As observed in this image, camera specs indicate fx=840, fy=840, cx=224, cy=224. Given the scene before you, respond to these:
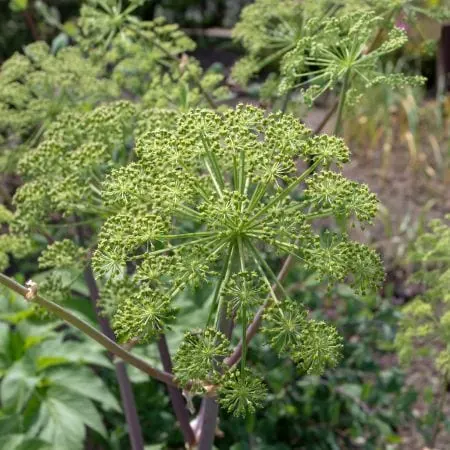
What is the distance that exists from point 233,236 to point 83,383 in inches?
68.4

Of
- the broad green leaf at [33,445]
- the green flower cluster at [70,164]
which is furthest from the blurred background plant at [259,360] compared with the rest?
the green flower cluster at [70,164]

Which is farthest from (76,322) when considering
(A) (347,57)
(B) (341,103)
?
(A) (347,57)

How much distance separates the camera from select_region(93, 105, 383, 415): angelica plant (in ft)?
5.66

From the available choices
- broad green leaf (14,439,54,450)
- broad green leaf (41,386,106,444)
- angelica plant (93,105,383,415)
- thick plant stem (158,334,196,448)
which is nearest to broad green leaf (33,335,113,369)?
broad green leaf (41,386,106,444)

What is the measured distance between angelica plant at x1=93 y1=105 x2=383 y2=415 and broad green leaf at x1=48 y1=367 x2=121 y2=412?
4.86ft

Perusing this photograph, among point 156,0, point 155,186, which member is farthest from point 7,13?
point 155,186

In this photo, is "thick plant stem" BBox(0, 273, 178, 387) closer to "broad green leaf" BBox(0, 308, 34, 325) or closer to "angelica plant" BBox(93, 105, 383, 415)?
"angelica plant" BBox(93, 105, 383, 415)

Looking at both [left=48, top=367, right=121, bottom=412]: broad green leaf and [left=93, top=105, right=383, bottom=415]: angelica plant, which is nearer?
[left=93, top=105, right=383, bottom=415]: angelica plant

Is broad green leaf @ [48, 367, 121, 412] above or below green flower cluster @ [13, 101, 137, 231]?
below

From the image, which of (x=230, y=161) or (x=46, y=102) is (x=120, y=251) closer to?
(x=230, y=161)

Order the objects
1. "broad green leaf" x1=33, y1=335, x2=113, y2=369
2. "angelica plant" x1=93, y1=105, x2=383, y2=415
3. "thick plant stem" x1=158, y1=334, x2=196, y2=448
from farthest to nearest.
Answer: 1. "broad green leaf" x1=33, y1=335, x2=113, y2=369
2. "thick plant stem" x1=158, y1=334, x2=196, y2=448
3. "angelica plant" x1=93, y1=105, x2=383, y2=415

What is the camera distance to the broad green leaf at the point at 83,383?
329cm

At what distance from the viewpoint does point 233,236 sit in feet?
5.92

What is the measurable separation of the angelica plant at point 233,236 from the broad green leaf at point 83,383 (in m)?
1.48
